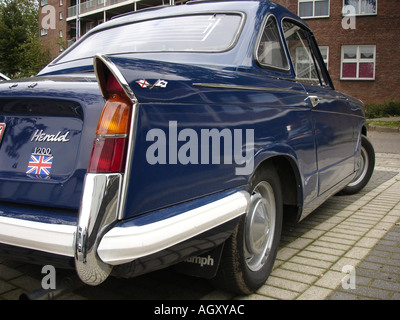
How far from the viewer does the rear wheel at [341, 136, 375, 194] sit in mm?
5820

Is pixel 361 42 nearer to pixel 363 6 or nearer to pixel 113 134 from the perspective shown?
pixel 363 6

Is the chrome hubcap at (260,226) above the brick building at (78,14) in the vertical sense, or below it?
below

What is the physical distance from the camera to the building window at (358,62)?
22.4 meters

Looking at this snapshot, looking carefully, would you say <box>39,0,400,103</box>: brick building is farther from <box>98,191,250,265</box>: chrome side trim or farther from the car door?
<box>98,191,250,265</box>: chrome side trim

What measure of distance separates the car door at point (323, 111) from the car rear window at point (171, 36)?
0.69m

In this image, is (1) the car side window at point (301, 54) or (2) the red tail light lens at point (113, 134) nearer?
(2) the red tail light lens at point (113, 134)

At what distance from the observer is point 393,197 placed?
18.7 ft

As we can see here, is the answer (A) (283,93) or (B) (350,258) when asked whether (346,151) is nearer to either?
(B) (350,258)

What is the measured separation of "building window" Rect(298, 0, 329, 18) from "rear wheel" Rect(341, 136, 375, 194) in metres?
19.3

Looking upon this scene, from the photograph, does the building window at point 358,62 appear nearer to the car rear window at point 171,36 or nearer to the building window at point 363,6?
the building window at point 363,6

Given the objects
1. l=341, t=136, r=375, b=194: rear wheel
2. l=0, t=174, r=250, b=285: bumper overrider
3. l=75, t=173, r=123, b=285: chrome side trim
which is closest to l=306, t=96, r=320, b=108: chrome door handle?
l=0, t=174, r=250, b=285: bumper overrider

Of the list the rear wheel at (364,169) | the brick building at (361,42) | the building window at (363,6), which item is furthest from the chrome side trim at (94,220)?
the building window at (363,6)
